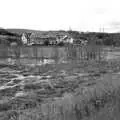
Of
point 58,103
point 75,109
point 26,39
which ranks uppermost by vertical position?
point 26,39

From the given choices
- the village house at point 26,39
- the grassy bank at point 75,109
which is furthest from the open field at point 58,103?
the village house at point 26,39

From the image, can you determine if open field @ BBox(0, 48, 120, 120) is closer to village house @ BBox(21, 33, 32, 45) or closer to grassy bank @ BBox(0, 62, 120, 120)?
grassy bank @ BBox(0, 62, 120, 120)

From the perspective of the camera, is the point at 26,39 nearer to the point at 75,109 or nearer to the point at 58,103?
the point at 58,103

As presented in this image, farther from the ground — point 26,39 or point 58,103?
point 26,39

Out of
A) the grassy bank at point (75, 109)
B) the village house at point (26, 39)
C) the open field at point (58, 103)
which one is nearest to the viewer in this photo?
the grassy bank at point (75, 109)

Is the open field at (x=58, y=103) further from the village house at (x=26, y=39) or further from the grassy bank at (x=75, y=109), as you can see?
the village house at (x=26, y=39)

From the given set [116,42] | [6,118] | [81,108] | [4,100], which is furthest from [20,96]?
[116,42]

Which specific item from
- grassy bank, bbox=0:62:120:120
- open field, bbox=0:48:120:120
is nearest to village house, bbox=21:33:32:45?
open field, bbox=0:48:120:120

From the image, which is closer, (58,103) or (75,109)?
(75,109)

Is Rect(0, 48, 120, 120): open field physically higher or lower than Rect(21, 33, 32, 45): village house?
lower

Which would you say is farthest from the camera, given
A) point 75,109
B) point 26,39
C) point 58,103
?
point 26,39

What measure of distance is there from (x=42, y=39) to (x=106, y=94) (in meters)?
56.7

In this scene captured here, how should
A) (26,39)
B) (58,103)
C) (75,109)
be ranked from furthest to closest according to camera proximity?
1. (26,39)
2. (58,103)
3. (75,109)

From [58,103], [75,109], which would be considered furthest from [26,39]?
[75,109]
